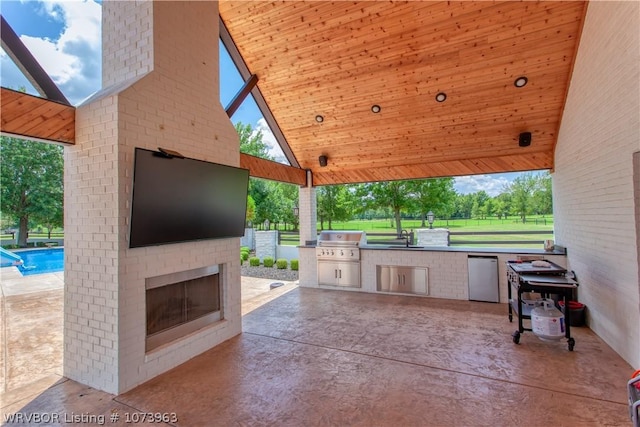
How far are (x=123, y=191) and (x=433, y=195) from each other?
8082 mm

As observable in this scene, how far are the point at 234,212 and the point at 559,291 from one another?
3837 millimetres

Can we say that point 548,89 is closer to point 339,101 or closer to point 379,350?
point 339,101

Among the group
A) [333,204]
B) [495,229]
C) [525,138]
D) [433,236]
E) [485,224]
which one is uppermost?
[525,138]

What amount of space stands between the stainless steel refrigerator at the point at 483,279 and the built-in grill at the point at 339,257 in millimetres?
2111

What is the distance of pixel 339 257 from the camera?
Answer: 20.4 feet

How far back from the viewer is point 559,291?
3.22 meters

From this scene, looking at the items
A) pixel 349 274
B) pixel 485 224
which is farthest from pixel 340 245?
pixel 485 224

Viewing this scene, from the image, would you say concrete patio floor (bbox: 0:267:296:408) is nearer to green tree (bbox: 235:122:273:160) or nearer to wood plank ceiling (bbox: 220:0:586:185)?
wood plank ceiling (bbox: 220:0:586:185)

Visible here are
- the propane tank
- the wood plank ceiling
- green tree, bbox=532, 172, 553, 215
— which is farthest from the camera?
green tree, bbox=532, 172, 553, 215

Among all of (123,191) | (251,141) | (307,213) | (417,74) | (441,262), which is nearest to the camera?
(123,191)

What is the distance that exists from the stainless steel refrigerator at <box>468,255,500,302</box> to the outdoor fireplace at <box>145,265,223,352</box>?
4275 millimetres

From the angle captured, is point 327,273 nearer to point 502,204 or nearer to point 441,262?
point 441,262

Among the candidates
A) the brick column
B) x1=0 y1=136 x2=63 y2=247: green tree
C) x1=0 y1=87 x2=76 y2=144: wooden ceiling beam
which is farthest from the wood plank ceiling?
x1=0 y1=136 x2=63 y2=247: green tree

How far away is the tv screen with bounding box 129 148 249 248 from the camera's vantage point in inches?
101
